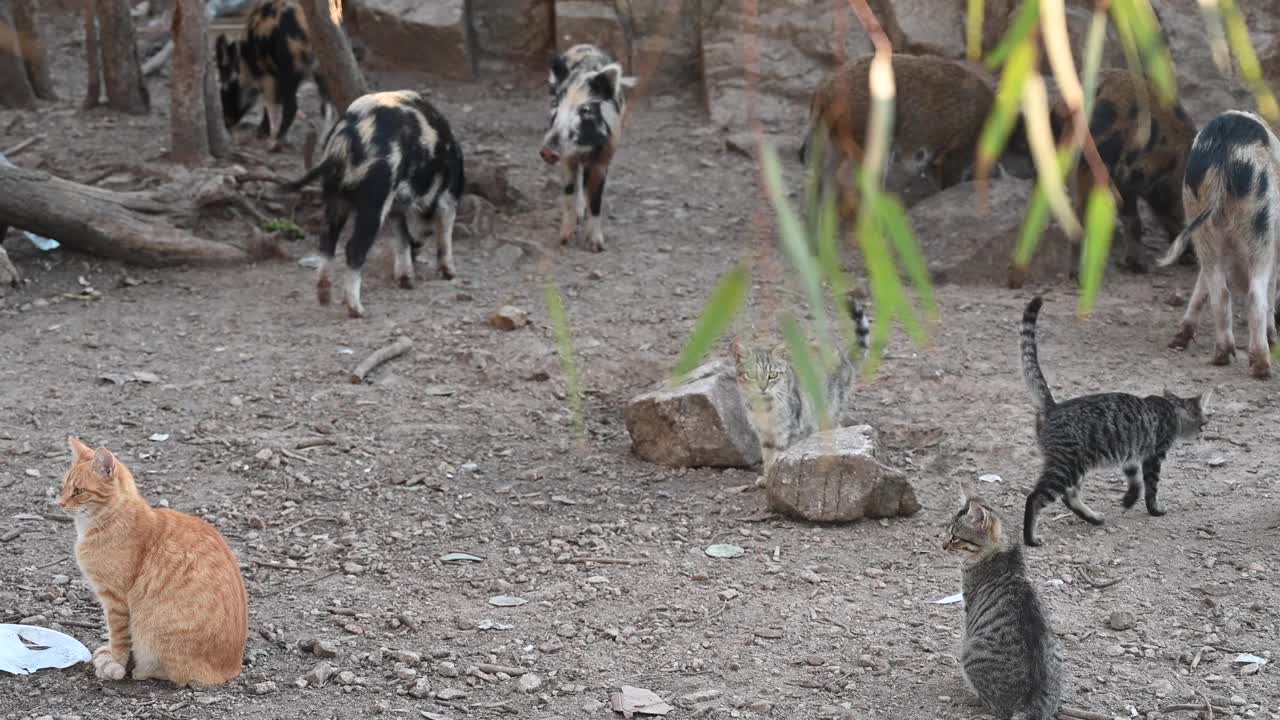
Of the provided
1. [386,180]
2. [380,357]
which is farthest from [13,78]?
[380,357]

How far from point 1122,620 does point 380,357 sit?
13.3ft

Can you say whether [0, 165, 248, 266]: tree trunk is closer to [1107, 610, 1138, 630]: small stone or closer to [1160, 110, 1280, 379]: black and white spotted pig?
[1160, 110, 1280, 379]: black and white spotted pig

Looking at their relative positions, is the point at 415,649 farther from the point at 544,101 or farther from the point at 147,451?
the point at 544,101

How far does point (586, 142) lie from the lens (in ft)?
31.2

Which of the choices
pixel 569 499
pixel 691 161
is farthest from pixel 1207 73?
pixel 569 499

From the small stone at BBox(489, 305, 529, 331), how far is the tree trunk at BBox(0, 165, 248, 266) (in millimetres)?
1976

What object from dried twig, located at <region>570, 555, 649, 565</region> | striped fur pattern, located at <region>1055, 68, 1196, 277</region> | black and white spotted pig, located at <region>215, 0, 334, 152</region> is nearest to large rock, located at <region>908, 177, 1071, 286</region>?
striped fur pattern, located at <region>1055, 68, 1196, 277</region>

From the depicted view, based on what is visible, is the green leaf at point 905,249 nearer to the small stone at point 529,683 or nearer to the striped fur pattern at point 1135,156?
the small stone at point 529,683

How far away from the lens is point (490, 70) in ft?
43.9

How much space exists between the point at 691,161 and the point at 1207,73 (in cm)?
412

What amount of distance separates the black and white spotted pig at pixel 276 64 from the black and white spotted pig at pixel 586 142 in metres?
2.55

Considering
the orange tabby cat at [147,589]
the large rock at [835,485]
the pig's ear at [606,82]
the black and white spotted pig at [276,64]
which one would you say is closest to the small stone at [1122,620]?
the large rock at [835,485]

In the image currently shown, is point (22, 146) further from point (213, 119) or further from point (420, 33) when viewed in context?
point (420, 33)

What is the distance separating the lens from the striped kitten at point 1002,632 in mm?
4250
